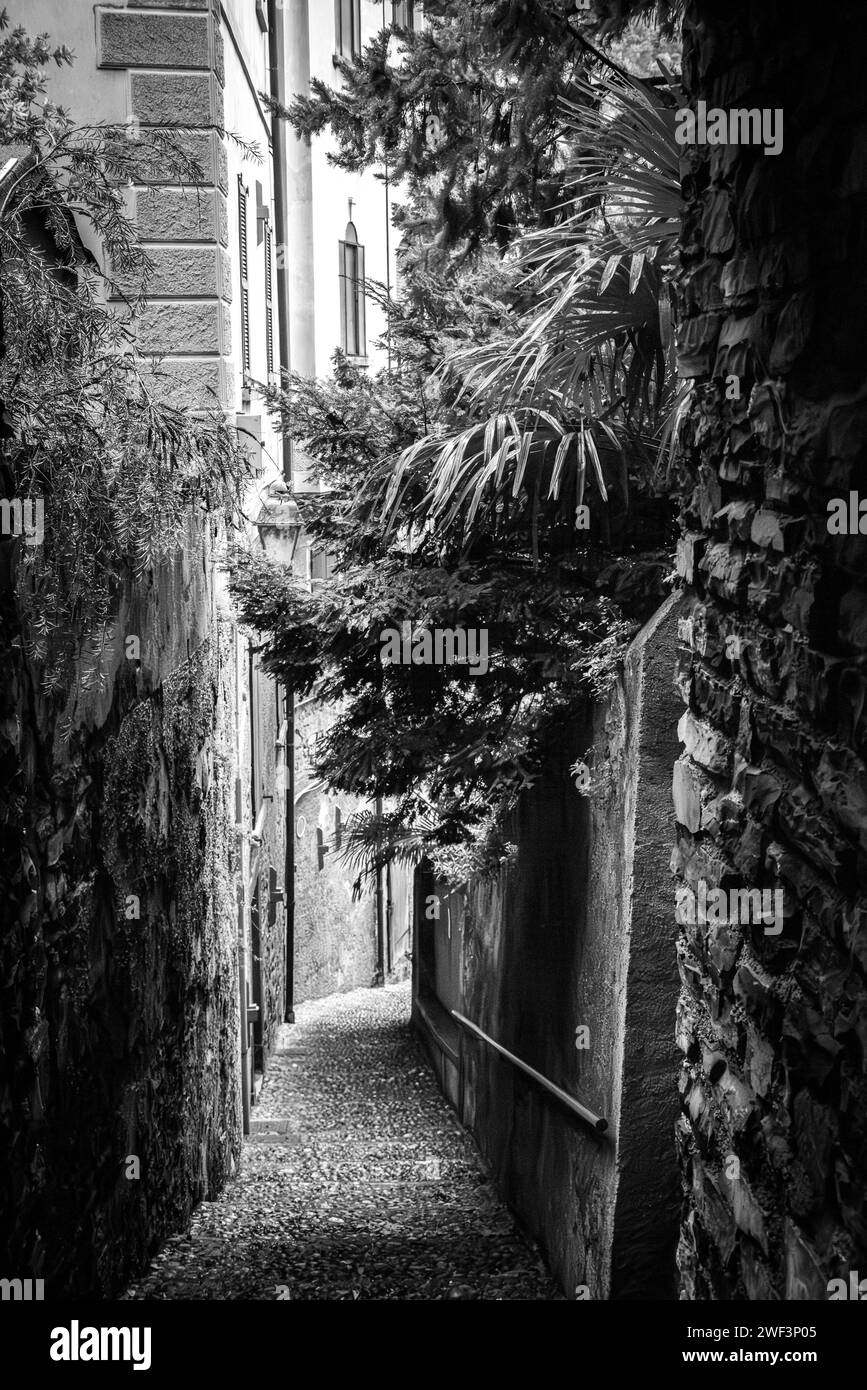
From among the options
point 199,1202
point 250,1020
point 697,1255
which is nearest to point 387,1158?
point 199,1202

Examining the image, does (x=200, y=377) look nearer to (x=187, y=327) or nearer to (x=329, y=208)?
(x=187, y=327)

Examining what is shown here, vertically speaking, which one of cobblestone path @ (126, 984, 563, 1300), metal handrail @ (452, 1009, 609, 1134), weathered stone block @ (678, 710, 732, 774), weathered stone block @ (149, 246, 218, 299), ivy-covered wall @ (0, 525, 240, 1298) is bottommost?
cobblestone path @ (126, 984, 563, 1300)

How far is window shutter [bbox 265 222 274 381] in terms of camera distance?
477 inches

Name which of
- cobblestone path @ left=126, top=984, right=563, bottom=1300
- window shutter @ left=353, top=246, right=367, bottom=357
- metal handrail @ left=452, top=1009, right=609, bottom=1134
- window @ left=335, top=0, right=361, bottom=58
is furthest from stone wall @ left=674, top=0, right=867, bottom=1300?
window @ left=335, top=0, right=361, bottom=58

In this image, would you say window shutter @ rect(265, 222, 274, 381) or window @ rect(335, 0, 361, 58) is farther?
window @ rect(335, 0, 361, 58)

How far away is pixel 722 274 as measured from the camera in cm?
285

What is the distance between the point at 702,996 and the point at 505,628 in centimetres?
289

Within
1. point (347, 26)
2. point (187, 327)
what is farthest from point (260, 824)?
point (347, 26)

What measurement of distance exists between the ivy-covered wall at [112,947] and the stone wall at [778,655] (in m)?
1.63

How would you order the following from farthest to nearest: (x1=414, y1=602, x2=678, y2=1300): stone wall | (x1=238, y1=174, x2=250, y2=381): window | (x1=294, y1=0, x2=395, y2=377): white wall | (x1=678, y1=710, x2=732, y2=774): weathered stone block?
(x1=294, y1=0, x2=395, y2=377): white wall, (x1=238, y1=174, x2=250, y2=381): window, (x1=414, y1=602, x2=678, y2=1300): stone wall, (x1=678, y1=710, x2=732, y2=774): weathered stone block

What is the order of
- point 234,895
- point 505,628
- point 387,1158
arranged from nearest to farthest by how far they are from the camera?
point 505,628
point 387,1158
point 234,895

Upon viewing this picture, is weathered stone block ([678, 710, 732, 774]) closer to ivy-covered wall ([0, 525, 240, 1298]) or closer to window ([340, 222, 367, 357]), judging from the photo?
ivy-covered wall ([0, 525, 240, 1298])

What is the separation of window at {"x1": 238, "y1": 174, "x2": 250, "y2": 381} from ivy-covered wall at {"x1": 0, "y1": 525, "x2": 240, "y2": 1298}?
2553 millimetres
